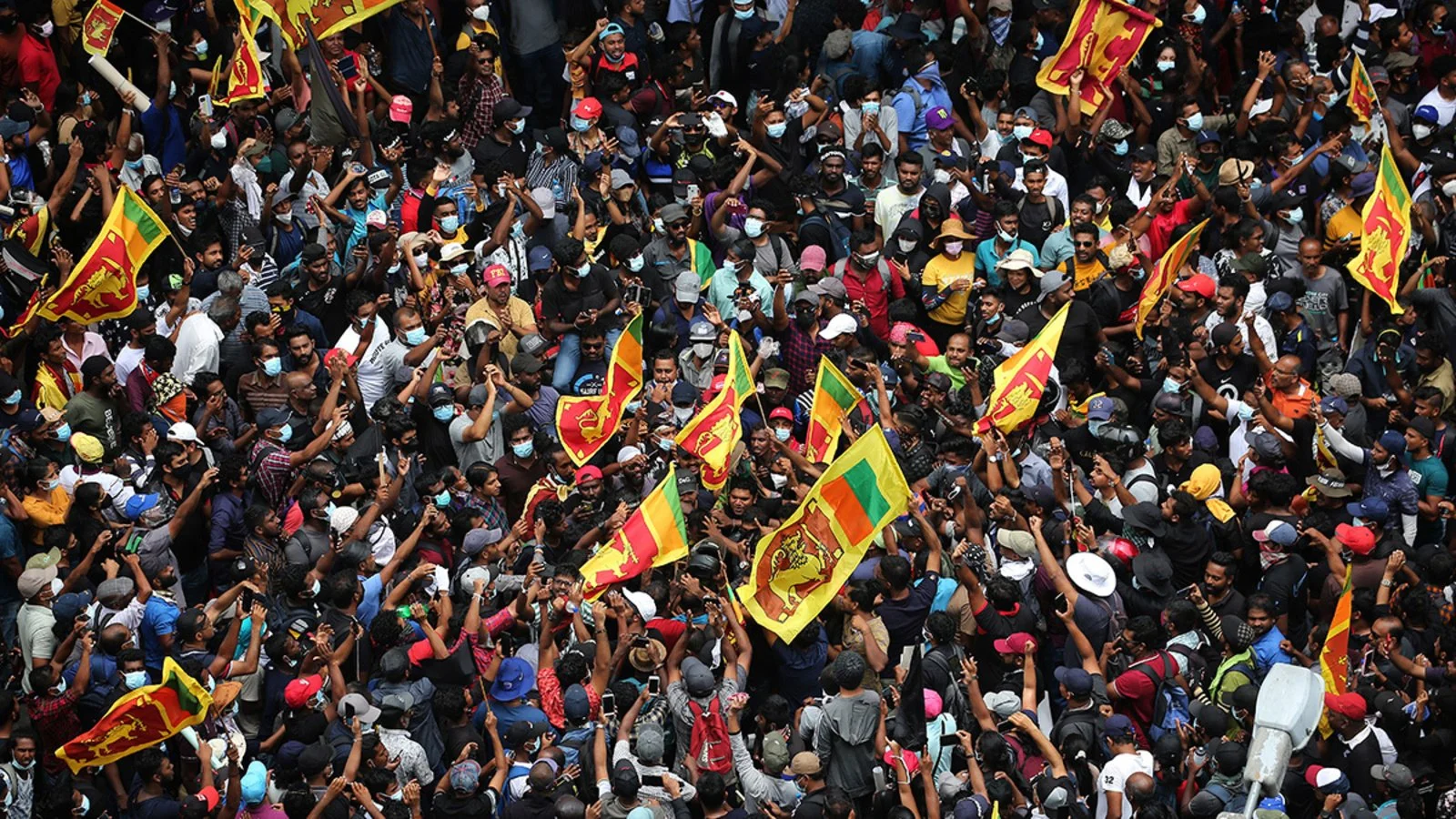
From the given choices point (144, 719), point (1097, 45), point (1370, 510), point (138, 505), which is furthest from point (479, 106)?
point (1370, 510)

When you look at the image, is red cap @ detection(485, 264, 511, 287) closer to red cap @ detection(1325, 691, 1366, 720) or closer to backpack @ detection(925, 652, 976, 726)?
backpack @ detection(925, 652, 976, 726)

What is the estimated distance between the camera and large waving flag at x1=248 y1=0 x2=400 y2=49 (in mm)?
17922

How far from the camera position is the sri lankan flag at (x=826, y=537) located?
46.2 feet

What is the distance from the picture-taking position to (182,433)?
1551 cm

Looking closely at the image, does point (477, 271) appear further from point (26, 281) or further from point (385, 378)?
point (26, 281)

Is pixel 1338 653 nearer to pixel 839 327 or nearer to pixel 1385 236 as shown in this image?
pixel 1385 236

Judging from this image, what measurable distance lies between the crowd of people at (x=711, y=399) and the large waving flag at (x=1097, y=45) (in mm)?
321

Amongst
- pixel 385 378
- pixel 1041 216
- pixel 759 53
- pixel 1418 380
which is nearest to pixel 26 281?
pixel 385 378

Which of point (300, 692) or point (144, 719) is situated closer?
point (144, 719)

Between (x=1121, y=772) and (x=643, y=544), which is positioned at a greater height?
(x=643, y=544)

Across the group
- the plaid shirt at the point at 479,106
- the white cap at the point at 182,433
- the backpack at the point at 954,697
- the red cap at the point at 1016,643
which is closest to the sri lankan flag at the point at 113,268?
the white cap at the point at 182,433

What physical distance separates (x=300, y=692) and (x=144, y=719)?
2.86ft

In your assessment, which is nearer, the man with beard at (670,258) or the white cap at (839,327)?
the white cap at (839,327)

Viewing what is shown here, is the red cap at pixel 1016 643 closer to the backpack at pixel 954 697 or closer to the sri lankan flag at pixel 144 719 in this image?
the backpack at pixel 954 697
